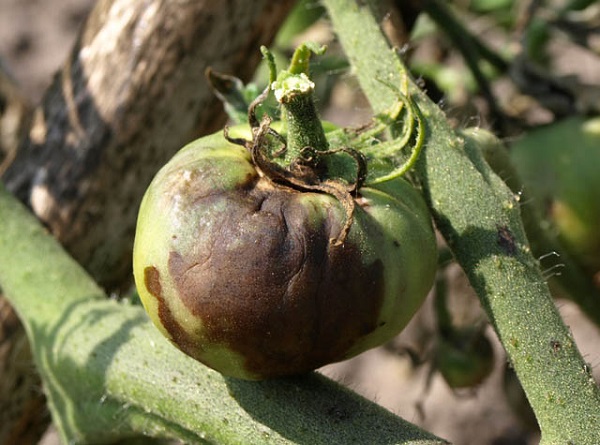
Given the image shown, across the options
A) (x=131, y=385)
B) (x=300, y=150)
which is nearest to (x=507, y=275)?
(x=300, y=150)

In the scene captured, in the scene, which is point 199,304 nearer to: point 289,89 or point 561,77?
point 289,89

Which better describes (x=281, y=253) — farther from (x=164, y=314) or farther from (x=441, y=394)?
(x=441, y=394)

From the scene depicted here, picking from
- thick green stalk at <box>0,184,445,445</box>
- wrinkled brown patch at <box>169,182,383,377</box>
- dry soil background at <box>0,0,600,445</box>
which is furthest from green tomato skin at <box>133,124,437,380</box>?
dry soil background at <box>0,0,600,445</box>

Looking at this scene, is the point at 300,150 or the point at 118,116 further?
the point at 118,116

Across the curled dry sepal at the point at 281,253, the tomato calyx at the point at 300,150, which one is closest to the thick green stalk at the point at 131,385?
the curled dry sepal at the point at 281,253

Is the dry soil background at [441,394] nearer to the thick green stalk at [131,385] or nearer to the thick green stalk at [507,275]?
the thick green stalk at [131,385]

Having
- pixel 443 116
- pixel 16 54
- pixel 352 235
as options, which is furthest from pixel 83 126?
pixel 16 54
